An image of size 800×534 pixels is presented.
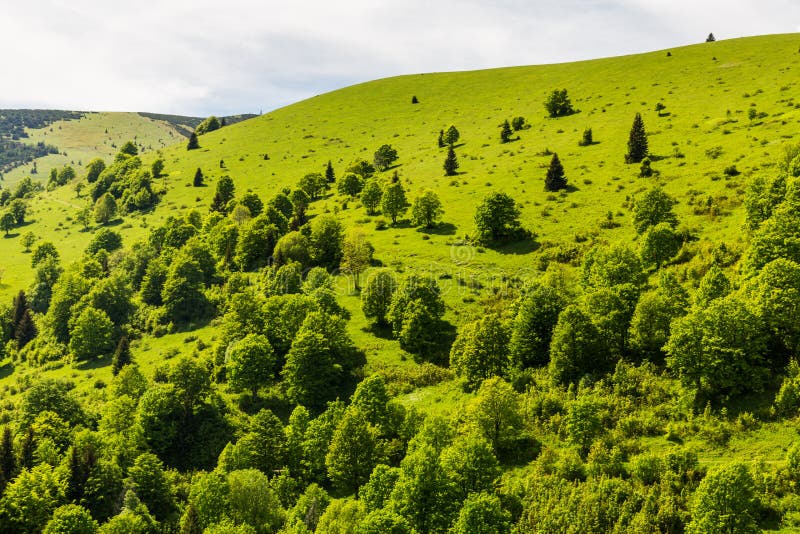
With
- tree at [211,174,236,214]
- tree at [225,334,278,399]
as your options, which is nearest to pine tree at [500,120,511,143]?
tree at [211,174,236,214]

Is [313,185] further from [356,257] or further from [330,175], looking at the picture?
[356,257]

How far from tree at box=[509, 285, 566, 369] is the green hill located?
0.84 meters

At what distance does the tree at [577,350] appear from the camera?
55.4 meters

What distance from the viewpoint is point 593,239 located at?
276ft

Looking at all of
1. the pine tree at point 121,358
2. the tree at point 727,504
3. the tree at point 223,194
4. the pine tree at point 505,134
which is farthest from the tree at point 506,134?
the tree at point 727,504

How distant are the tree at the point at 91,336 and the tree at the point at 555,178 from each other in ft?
321

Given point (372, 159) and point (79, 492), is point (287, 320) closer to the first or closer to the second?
point (79, 492)

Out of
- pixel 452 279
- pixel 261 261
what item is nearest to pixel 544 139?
pixel 452 279

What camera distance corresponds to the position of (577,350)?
55.3 meters

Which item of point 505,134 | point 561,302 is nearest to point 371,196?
point 505,134

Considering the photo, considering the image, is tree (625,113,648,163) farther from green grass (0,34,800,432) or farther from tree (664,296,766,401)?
tree (664,296,766,401)

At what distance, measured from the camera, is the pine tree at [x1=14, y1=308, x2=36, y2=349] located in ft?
375

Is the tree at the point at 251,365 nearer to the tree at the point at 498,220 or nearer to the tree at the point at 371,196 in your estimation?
the tree at the point at 498,220

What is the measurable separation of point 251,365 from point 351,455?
2444 centimetres
